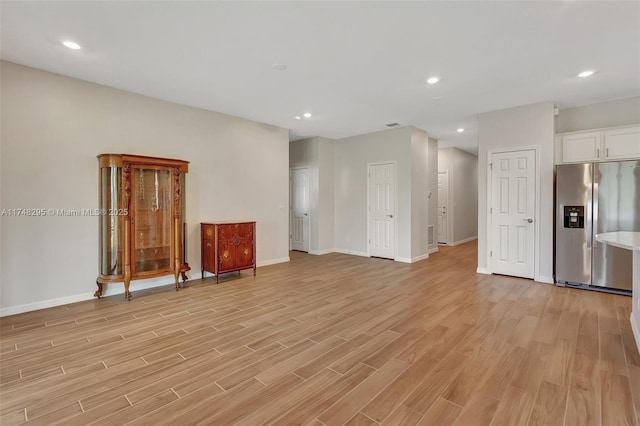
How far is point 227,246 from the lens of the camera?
188 inches

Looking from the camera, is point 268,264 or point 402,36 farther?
point 268,264

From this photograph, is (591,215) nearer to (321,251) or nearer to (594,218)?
(594,218)

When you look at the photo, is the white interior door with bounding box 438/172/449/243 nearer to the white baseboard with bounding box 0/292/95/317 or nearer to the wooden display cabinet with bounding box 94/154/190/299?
the wooden display cabinet with bounding box 94/154/190/299

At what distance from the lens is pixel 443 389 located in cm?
196

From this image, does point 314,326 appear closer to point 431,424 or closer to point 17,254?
point 431,424

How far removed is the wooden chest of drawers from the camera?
4.65 meters

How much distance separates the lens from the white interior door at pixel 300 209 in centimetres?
745

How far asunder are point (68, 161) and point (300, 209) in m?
4.73

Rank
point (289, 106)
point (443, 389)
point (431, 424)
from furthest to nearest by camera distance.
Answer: point (289, 106)
point (443, 389)
point (431, 424)

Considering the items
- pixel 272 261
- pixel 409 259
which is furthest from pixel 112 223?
pixel 409 259

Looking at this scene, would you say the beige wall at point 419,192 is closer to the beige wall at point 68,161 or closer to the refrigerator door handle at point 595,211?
the refrigerator door handle at point 595,211

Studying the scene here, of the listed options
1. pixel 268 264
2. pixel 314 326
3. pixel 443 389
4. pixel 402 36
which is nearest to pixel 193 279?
pixel 268 264

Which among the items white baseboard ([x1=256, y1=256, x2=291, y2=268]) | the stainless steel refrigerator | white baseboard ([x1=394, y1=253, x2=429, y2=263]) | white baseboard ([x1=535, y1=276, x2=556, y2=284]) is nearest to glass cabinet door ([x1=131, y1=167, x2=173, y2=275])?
white baseboard ([x1=256, y1=256, x2=291, y2=268])

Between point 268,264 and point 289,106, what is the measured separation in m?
3.02
